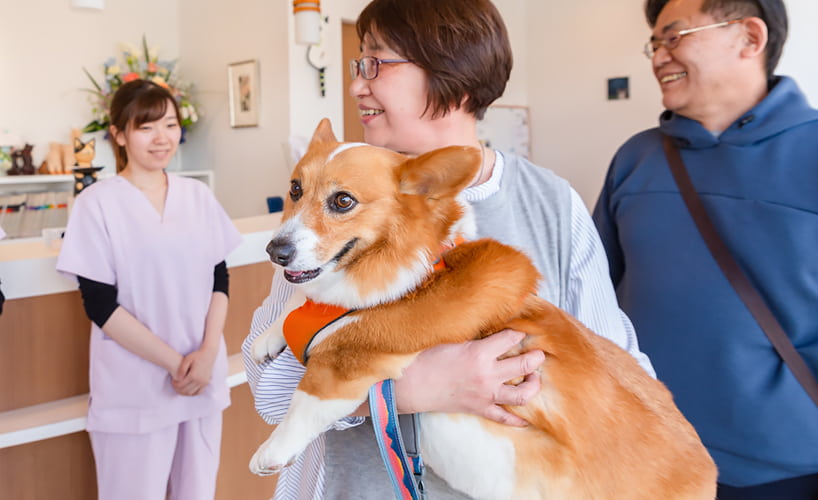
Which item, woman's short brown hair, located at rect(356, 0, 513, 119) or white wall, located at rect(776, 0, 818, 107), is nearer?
woman's short brown hair, located at rect(356, 0, 513, 119)

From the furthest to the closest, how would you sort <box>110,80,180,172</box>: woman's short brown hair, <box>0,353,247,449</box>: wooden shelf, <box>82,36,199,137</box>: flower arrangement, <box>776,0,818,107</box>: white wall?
1. <box>82,36,199,137</box>: flower arrangement
2. <box>776,0,818,107</box>: white wall
3. <box>110,80,180,172</box>: woman's short brown hair
4. <box>0,353,247,449</box>: wooden shelf

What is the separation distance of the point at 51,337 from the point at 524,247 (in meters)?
1.69

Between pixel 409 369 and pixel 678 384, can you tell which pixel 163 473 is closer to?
pixel 409 369

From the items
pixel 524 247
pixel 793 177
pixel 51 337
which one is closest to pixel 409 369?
pixel 524 247

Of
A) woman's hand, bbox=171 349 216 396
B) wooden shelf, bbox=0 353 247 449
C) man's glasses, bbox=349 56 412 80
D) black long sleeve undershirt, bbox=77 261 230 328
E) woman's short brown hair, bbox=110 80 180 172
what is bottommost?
wooden shelf, bbox=0 353 247 449

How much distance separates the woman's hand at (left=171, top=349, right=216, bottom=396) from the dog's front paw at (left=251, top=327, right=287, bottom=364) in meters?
1.09

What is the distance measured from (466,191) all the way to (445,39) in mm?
288

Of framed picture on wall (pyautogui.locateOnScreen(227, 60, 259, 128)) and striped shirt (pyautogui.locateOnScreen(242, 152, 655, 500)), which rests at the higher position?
framed picture on wall (pyautogui.locateOnScreen(227, 60, 259, 128))

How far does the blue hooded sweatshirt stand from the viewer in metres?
1.47

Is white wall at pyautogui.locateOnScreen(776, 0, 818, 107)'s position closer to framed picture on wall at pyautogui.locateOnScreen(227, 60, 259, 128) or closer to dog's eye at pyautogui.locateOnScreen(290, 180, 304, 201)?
framed picture on wall at pyautogui.locateOnScreen(227, 60, 259, 128)

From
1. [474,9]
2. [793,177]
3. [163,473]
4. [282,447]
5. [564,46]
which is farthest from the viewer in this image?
[564,46]

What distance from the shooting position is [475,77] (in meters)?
1.17

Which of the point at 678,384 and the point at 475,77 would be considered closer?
the point at 475,77

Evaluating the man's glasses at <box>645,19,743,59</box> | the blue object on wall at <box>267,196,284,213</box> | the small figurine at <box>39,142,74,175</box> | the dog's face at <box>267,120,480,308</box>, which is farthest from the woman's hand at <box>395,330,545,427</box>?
the small figurine at <box>39,142,74,175</box>
